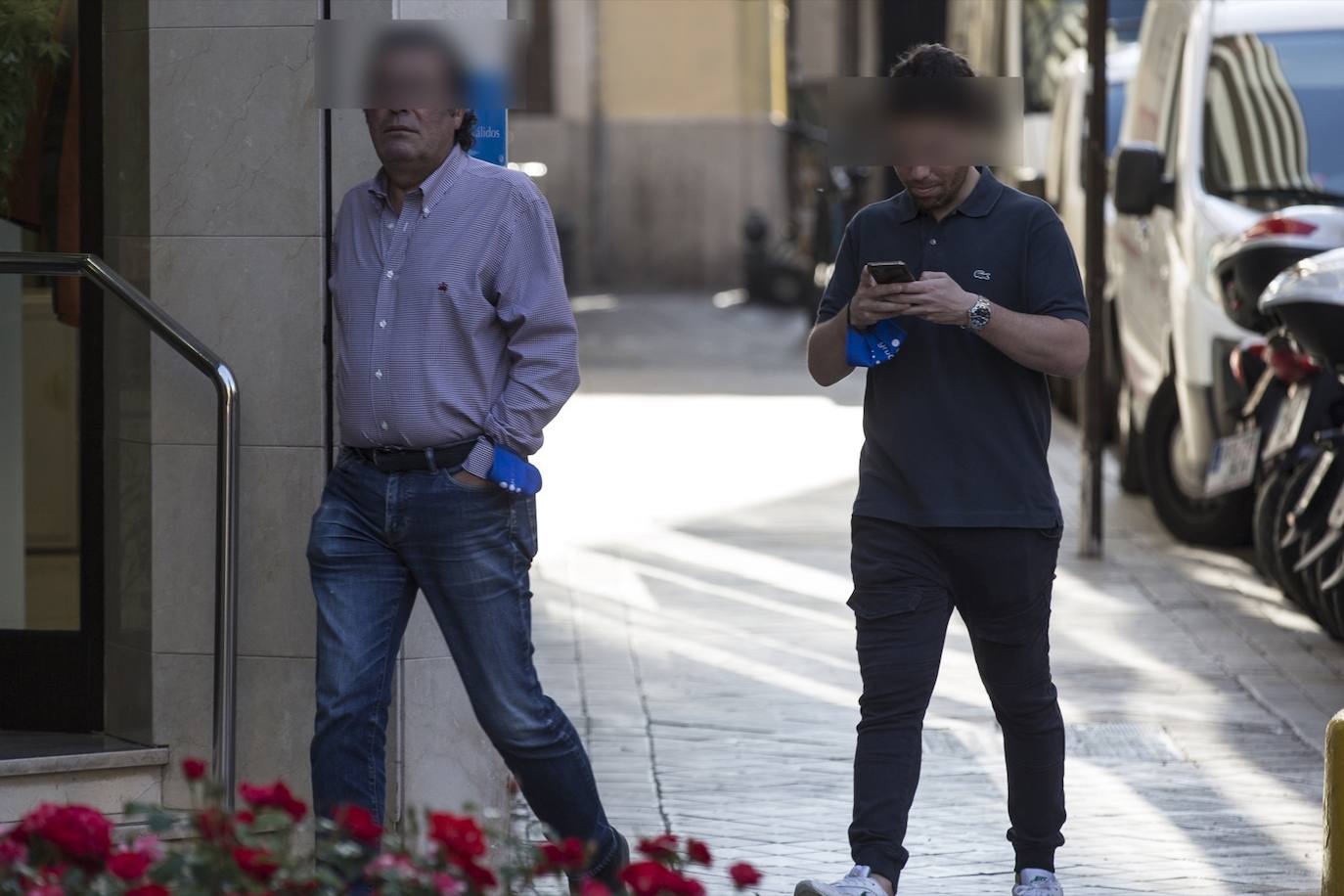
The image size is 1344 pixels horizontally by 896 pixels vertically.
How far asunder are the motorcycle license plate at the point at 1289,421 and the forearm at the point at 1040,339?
425 centimetres

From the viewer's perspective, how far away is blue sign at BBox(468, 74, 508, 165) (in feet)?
16.6

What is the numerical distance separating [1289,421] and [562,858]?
640 cm

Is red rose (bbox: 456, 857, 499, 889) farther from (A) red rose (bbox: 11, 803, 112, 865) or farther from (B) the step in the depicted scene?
(B) the step

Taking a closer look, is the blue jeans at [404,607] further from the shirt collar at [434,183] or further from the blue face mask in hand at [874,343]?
the blue face mask in hand at [874,343]

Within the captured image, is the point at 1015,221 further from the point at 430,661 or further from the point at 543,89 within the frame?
the point at 543,89

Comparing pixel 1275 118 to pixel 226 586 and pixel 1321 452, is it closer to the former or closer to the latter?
pixel 1321 452

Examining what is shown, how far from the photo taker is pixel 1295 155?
10.2m

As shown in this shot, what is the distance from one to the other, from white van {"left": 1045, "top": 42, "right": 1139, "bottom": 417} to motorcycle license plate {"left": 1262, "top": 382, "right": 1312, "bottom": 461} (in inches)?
177

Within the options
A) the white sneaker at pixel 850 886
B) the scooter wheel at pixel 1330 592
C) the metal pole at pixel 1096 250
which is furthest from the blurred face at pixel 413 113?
the metal pole at pixel 1096 250

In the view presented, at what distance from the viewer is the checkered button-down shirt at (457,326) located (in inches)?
178

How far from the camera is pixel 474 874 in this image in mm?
2822

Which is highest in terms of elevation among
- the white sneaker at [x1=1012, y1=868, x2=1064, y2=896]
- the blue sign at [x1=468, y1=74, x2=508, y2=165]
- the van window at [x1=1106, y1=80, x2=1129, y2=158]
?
the van window at [x1=1106, y1=80, x2=1129, y2=158]

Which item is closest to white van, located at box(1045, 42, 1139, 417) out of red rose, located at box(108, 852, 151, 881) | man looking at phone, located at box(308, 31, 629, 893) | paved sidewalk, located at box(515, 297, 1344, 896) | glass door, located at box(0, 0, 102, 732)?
paved sidewalk, located at box(515, 297, 1344, 896)

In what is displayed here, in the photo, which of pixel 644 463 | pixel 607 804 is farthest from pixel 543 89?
pixel 607 804
